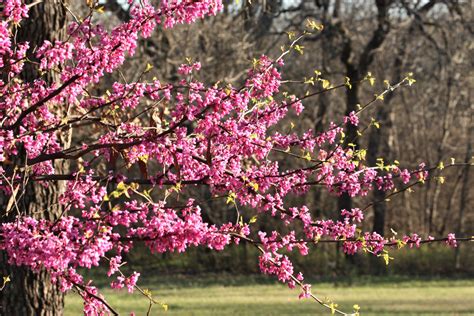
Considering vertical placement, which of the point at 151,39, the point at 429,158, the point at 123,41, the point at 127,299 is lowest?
the point at 127,299

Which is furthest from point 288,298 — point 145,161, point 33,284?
point 145,161

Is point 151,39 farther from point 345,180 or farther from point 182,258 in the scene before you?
point 345,180

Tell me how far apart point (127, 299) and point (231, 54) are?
6.51m

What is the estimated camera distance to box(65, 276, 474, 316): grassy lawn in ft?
55.4

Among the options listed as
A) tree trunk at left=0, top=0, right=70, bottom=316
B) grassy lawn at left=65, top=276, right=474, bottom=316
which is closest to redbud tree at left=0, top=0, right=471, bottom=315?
tree trunk at left=0, top=0, right=70, bottom=316

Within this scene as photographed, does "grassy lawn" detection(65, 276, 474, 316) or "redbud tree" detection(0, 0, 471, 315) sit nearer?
"redbud tree" detection(0, 0, 471, 315)

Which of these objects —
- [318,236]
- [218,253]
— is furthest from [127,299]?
[318,236]

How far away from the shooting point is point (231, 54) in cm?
2270

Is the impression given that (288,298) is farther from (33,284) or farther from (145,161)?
(145,161)

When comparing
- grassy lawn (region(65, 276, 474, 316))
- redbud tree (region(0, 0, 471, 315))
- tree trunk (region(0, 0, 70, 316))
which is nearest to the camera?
redbud tree (region(0, 0, 471, 315))

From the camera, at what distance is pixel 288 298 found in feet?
63.4

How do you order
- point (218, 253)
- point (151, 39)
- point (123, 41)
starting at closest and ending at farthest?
point (123, 41) → point (151, 39) → point (218, 253)

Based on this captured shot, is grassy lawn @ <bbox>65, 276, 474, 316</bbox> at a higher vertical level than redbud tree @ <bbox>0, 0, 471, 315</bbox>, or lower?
lower

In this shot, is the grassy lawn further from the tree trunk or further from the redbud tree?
the redbud tree
